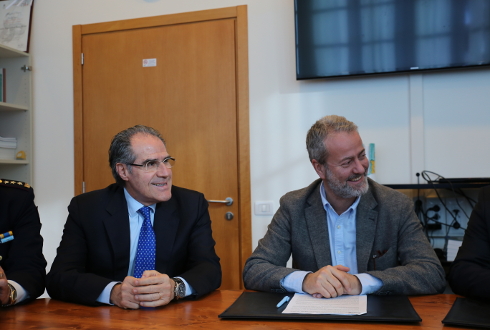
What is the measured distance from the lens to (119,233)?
1.99 metres

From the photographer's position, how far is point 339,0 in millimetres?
3088

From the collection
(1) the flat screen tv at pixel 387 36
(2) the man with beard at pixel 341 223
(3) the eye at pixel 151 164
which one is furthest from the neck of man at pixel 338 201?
(1) the flat screen tv at pixel 387 36

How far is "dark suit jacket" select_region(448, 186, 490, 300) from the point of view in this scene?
1.53 meters

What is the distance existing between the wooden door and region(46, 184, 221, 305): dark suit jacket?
129cm

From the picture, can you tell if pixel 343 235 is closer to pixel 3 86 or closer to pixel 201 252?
pixel 201 252

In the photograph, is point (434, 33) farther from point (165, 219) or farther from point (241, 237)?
point (165, 219)

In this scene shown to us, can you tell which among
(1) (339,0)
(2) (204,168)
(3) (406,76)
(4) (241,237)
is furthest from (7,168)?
(3) (406,76)

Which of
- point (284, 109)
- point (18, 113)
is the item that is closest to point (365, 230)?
point (284, 109)

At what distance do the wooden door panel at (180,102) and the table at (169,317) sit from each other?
1782 mm

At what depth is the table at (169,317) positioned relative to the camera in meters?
1.27

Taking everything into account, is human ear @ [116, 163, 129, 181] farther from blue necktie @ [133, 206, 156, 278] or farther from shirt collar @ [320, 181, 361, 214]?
shirt collar @ [320, 181, 361, 214]

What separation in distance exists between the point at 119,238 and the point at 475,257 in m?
1.34

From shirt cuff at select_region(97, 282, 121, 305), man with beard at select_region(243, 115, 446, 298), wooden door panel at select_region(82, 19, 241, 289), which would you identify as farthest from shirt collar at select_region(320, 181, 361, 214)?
wooden door panel at select_region(82, 19, 241, 289)

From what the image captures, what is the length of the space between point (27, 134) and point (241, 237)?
1.84 meters
